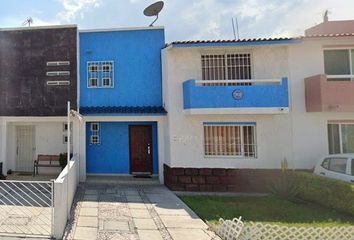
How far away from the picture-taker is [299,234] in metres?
7.63

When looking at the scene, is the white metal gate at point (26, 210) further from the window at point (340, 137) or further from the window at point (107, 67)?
the window at point (340, 137)

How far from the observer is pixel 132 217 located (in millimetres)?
9609

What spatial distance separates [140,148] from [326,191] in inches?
370

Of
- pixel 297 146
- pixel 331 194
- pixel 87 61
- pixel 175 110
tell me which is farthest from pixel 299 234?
pixel 87 61

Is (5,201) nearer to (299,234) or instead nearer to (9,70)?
(9,70)

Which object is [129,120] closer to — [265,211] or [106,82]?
[106,82]

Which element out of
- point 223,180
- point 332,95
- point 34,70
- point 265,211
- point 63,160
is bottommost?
point 265,211

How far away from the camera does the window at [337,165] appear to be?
11.2m

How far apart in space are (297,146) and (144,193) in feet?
23.7

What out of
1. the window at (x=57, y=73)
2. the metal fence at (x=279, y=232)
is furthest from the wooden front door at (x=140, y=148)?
the metal fence at (x=279, y=232)

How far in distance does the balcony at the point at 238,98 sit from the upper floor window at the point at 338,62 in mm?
2479

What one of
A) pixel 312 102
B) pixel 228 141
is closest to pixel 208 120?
pixel 228 141

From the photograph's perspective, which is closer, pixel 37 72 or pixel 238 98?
pixel 238 98

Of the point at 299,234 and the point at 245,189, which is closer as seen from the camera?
A: the point at 299,234
